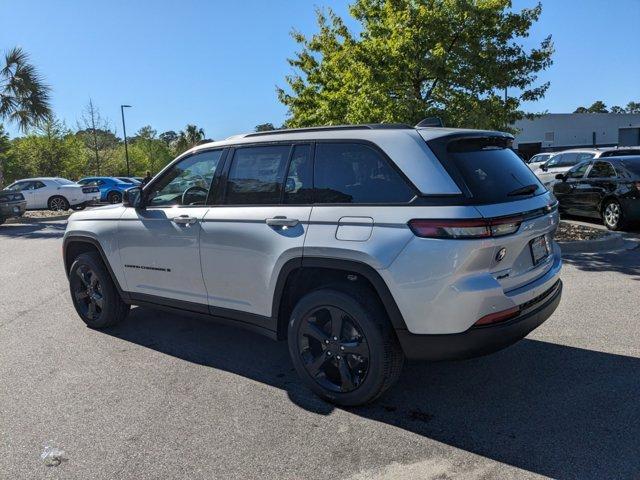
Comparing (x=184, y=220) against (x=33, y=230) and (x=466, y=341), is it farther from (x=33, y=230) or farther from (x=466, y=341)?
(x=33, y=230)

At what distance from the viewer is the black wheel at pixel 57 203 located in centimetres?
2177

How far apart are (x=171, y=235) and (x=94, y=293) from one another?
1.52m

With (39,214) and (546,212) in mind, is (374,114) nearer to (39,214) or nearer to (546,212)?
(546,212)

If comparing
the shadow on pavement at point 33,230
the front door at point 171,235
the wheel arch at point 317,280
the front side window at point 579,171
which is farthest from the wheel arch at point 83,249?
the front side window at point 579,171

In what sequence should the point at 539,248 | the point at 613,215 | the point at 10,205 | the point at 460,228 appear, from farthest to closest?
the point at 10,205 → the point at 613,215 → the point at 539,248 → the point at 460,228

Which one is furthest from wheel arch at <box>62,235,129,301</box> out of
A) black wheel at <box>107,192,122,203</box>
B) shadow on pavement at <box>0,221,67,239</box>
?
black wheel at <box>107,192,122,203</box>

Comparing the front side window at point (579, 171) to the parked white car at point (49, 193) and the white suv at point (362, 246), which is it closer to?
the white suv at point (362, 246)

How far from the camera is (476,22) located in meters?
10.5

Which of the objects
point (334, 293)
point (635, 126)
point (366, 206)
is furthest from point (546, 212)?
point (635, 126)

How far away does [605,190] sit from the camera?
10.9 m

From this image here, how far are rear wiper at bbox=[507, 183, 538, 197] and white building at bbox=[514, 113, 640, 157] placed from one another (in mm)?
47812

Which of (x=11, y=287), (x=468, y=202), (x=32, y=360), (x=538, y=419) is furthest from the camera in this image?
(x=11, y=287)

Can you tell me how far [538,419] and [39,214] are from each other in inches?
846

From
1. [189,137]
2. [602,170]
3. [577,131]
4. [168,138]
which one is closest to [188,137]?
[189,137]
